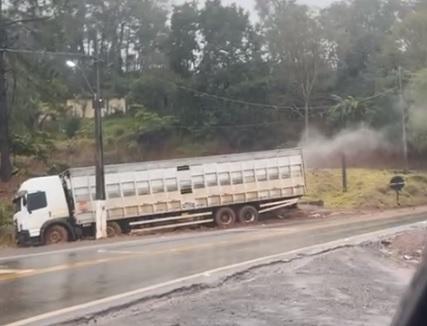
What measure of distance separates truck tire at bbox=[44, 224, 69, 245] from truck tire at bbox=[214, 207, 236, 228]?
256 inches

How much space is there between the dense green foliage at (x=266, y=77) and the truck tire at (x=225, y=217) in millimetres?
19653

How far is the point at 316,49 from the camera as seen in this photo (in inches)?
2196

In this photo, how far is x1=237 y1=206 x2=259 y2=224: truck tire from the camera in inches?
1210

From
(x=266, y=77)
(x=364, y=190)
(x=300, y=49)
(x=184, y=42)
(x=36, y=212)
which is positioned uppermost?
(x=184, y=42)

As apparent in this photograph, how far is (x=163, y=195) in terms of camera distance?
28875 mm

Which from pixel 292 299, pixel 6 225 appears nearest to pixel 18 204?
pixel 6 225

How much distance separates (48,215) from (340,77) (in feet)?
122

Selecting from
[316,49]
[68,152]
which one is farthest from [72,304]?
[316,49]

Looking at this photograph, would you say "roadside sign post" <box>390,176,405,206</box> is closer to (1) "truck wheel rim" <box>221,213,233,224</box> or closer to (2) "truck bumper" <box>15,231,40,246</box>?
(1) "truck wheel rim" <box>221,213,233,224</box>

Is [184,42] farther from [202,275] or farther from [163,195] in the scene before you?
[202,275]

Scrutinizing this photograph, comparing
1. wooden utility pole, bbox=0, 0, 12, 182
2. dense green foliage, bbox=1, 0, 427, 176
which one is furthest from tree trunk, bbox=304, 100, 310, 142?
wooden utility pole, bbox=0, 0, 12, 182

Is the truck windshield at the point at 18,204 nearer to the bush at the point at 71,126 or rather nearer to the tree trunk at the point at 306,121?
the bush at the point at 71,126

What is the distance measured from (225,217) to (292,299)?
20871 mm

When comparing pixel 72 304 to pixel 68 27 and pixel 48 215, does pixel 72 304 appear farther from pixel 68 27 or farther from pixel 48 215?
pixel 68 27
